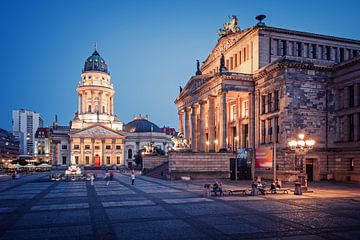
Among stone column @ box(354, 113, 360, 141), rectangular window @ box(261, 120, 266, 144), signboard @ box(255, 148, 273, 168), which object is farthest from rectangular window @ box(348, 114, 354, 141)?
signboard @ box(255, 148, 273, 168)

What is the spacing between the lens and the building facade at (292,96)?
43656 mm

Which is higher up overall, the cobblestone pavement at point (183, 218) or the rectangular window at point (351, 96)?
the rectangular window at point (351, 96)

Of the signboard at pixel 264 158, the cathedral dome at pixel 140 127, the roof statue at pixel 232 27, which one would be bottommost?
the signboard at pixel 264 158

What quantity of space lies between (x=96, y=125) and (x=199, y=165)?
288ft

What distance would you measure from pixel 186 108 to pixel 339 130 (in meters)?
31.6

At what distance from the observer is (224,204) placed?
22.4 metres

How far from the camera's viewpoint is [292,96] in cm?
4425

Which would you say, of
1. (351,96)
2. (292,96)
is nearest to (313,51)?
(351,96)

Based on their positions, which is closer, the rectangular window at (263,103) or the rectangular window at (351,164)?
the rectangular window at (351,164)

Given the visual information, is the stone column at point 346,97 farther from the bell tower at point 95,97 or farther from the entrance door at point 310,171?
the bell tower at point 95,97

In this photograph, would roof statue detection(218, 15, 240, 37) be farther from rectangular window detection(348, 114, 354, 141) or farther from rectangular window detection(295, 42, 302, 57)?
rectangular window detection(348, 114, 354, 141)

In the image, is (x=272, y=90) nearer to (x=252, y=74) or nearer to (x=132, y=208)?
(x=252, y=74)

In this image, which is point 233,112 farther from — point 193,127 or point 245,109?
point 193,127

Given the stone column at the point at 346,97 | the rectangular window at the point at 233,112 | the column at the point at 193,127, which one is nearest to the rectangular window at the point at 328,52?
the stone column at the point at 346,97
